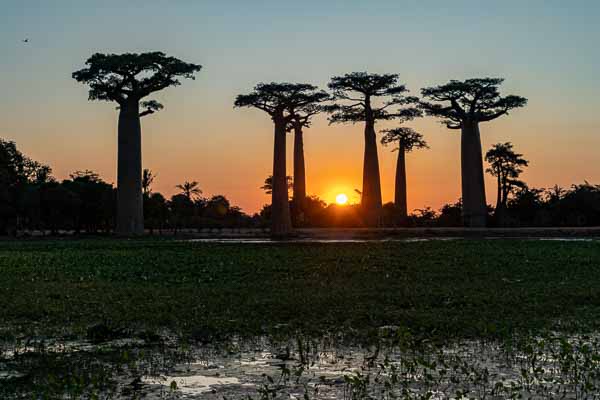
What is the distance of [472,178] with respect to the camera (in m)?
47.2

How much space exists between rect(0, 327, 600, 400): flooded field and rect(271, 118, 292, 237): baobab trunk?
33625 mm

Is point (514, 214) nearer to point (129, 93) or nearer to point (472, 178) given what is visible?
point (472, 178)

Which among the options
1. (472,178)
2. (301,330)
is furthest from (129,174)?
(301,330)

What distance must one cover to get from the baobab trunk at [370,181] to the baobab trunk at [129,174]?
13108mm

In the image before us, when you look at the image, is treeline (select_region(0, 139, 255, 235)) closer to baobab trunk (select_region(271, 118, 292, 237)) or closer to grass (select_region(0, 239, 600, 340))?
baobab trunk (select_region(271, 118, 292, 237))

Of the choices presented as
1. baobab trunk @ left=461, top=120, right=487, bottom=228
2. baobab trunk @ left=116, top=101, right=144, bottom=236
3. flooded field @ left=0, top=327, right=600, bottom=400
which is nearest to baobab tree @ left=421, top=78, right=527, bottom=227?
baobab trunk @ left=461, top=120, right=487, bottom=228

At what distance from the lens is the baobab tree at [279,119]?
141 feet

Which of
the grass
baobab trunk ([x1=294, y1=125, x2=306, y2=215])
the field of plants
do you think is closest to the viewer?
the field of plants

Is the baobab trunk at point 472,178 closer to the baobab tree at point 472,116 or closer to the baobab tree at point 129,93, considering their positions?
the baobab tree at point 472,116

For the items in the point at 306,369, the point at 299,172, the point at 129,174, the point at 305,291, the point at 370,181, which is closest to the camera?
the point at 306,369

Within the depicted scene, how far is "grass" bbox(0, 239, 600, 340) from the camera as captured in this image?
10352 millimetres

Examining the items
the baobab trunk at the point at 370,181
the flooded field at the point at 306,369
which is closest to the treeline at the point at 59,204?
the baobab trunk at the point at 370,181

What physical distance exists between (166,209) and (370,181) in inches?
532

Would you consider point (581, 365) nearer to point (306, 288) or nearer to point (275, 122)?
point (306, 288)
